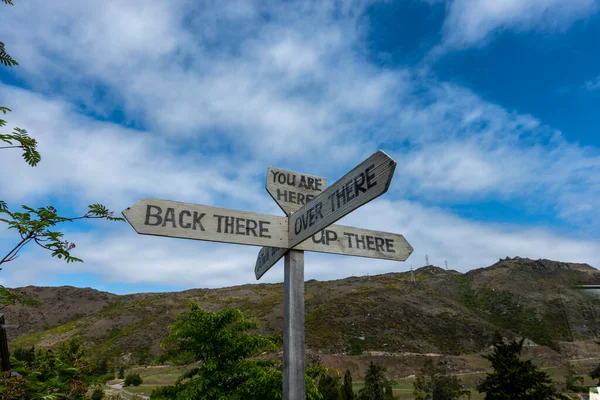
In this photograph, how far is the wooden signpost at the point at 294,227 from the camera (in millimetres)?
2840

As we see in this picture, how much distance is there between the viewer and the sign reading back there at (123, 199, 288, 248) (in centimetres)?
307

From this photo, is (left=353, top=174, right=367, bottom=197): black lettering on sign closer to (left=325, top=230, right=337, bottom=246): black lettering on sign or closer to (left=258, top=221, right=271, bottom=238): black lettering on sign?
(left=325, top=230, right=337, bottom=246): black lettering on sign

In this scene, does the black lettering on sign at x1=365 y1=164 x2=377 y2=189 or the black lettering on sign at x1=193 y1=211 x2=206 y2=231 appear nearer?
the black lettering on sign at x1=365 y1=164 x2=377 y2=189

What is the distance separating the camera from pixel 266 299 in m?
69.5

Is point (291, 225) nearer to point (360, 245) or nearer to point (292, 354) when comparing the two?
point (360, 245)

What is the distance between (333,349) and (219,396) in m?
38.6

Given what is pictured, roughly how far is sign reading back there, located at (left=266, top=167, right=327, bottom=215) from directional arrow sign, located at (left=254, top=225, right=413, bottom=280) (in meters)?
0.41

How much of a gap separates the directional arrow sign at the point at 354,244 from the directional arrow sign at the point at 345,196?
0.24 m

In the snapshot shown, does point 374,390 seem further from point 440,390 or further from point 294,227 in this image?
point 294,227

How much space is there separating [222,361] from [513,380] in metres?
11.7

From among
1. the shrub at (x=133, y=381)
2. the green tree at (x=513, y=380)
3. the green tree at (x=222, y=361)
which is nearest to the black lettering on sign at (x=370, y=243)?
the green tree at (x=222, y=361)

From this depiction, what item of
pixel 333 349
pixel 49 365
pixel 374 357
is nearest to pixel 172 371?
pixel 333 349

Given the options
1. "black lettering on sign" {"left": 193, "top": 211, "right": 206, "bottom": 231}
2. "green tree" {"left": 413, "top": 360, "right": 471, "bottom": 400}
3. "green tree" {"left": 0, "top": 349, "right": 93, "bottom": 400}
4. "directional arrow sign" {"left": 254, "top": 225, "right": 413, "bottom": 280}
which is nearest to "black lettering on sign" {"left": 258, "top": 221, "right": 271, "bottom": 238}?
"directional arrow sign" {"left": 254, "top": 225, "right": 413, "bottom": 280}

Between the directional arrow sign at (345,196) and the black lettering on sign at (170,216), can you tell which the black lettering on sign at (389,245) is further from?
the black lettering on sign at (170,216)
